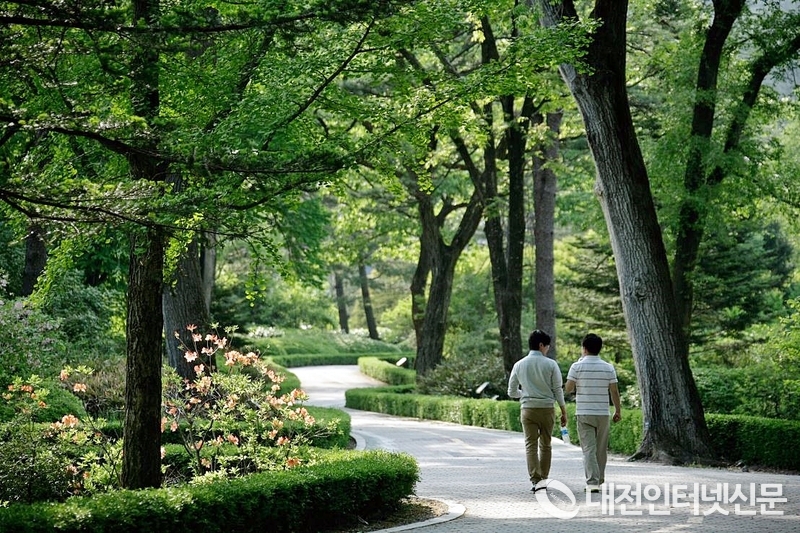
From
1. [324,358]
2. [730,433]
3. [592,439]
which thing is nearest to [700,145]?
[730,433]

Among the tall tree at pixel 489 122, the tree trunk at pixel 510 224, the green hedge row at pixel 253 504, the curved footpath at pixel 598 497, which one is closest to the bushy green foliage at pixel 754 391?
the curved footpath at pixel 598 497

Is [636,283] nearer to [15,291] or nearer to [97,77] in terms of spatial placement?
[97,77]

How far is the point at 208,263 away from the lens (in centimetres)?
2981

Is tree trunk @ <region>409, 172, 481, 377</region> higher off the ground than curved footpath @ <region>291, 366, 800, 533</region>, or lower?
higher

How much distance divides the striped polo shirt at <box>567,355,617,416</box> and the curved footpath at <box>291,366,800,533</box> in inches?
34.9

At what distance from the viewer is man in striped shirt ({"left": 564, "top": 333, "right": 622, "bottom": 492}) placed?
991cm

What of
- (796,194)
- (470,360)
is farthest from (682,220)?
(470,360)

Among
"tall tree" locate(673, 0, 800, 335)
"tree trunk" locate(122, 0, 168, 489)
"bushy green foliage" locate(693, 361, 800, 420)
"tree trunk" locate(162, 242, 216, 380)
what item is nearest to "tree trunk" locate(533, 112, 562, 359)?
"tall tree" locate(673, 0, 800, 335)

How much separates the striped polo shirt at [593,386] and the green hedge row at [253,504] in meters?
1.94

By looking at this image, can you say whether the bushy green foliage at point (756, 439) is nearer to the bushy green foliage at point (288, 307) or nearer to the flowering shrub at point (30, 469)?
the flowering shrub at point (30, 469)

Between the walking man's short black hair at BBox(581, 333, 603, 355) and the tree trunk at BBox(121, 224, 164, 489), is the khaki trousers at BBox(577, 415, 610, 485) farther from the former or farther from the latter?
the tree trunk at BBox(121, 224, 164, 489)

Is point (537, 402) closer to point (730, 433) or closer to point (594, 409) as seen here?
point (594, 409)

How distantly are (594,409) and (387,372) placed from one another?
31232mm

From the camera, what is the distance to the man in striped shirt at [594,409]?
32.5 ft
